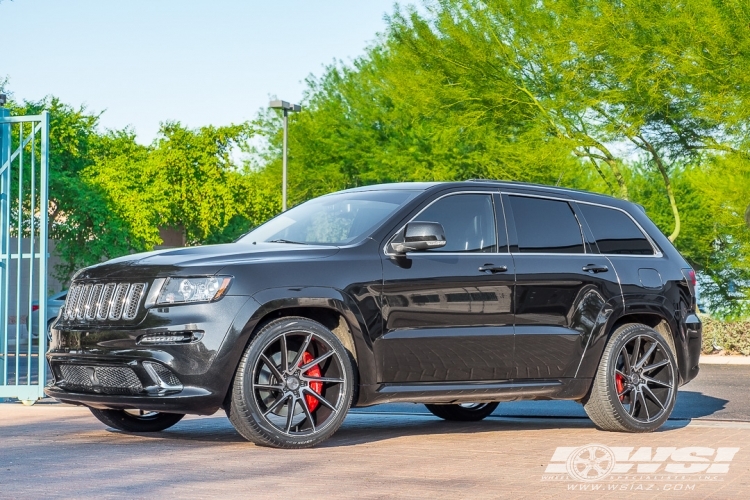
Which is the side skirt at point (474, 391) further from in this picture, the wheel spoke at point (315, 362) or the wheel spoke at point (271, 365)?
the wheel spoke at point (271, 365)

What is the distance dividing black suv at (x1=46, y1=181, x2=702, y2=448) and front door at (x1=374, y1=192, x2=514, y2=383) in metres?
0.01

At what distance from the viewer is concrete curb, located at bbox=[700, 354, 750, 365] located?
21938 millimetres

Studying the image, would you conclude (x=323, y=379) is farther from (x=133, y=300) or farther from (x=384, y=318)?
(x=133, y=300)

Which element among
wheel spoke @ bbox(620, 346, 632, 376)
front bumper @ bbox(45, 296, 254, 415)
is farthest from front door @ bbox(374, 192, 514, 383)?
wheel spoke @ bbox(620, 346, 632, 376)

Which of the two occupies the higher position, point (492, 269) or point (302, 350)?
point (492, 269)

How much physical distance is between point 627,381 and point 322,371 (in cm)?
277

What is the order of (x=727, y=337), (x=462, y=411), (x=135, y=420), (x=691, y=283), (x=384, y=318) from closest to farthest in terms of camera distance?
1. (x=384, y=318)
2. (x=135, y=420)
3. (x=691, y=283)
4. (x=462, y=411)
5. (x=727, y=337)

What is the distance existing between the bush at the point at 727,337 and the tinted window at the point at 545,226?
1549 cm

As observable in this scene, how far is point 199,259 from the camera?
26.9 feet

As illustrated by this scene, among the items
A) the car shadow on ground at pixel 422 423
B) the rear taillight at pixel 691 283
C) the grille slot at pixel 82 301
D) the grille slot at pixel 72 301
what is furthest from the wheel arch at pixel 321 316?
the rear taillight at pixel 691 283

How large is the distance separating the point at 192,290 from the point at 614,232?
12.7 feet

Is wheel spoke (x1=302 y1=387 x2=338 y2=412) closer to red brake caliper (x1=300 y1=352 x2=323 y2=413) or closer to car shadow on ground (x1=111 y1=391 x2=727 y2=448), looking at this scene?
red brake caliper (x1=300 y1=352 x2=323 y2=413)

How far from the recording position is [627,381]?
9906 mm

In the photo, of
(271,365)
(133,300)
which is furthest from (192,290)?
(271,365)
